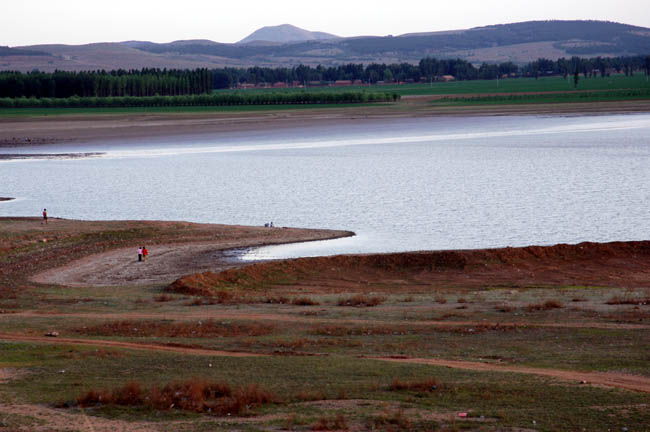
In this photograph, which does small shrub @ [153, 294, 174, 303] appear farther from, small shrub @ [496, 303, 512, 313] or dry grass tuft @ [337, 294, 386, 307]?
small shrub @ [496, 303, 512, 313]

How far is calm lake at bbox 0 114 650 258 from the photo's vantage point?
43125mm

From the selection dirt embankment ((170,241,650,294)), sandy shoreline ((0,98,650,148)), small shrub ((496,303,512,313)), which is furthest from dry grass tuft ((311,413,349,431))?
sandy shoreline ((0,98,650,148))

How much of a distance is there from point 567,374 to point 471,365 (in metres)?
1.82

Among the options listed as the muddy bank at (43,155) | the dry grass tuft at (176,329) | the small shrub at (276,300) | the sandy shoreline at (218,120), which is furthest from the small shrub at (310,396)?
the sandy shoreline at (218,120)

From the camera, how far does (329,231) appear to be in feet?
138

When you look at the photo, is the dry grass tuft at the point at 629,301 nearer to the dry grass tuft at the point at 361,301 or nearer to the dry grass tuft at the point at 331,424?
the dry grass tuft at the point at 361,301

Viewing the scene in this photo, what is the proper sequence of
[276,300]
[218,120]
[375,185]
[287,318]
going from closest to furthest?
[287,318] < [276,300] < [375,185] < [218,120]

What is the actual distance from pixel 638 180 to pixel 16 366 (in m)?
52.1

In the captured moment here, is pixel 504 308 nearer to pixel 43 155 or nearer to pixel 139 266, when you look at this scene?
pixel 139 266

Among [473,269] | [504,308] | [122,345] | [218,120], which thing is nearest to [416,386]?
[122,345]

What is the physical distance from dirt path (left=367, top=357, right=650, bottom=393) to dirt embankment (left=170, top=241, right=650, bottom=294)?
41.3 feet

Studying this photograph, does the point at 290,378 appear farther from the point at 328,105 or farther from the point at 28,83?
the point at 28,83

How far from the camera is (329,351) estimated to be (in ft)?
60.2

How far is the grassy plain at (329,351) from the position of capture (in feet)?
42.9
